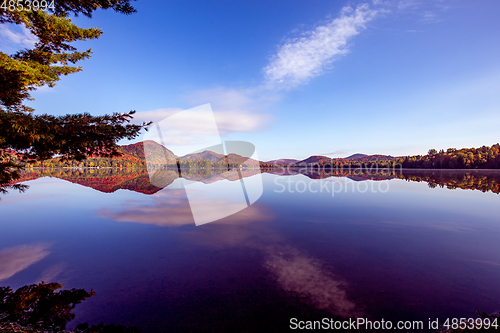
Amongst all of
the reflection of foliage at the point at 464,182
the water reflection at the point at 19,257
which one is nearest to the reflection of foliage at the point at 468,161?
the reflection of foliage at the point at 464,182

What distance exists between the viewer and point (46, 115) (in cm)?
969

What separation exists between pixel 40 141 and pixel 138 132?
4405 mm

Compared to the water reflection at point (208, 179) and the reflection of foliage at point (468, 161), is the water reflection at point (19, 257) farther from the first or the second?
the reflection of foliage at point (468, 161)

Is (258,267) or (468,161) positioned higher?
(468,161)

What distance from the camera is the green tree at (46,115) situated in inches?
356

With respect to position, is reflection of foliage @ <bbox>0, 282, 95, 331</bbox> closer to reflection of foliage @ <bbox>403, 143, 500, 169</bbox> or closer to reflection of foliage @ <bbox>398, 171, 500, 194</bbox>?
reflection of foliage @ <bbox>398, 171, 500, 194</bbox>

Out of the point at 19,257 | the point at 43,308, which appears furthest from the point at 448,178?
the point at 19,257

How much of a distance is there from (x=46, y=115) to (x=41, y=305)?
878 cm

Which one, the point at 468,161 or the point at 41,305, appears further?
the point at 468,161

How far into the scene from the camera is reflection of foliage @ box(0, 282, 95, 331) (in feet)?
15.0

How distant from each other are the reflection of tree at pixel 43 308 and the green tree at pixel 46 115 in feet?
21.8

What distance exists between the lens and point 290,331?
4.45 m

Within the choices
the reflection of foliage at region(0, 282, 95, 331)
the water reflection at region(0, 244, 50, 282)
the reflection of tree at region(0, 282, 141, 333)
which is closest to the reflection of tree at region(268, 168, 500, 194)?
the reflection of tree at region(0, 282, 141, 333)

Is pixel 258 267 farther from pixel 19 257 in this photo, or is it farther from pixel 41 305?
pixel 19 257
